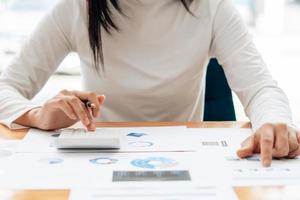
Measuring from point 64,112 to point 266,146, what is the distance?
1.27ft

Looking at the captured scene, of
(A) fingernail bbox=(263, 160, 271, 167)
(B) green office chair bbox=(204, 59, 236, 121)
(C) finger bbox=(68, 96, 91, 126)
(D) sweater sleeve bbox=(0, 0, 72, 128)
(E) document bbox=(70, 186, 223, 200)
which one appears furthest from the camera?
(B) green office chair bbox=(204, 59, 236, 121)

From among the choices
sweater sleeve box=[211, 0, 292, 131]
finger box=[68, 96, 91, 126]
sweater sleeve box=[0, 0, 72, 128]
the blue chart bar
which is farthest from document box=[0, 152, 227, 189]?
sweater sleeve box=[0, 0, 72, 128]

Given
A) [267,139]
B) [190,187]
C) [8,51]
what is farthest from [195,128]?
[8,51]

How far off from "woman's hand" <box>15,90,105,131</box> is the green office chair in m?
0.48

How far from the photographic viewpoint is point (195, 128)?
3.40ft

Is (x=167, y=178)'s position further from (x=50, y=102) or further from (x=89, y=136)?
(x=50, y=102)

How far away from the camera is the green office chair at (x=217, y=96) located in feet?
4.50

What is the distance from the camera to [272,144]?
82cm

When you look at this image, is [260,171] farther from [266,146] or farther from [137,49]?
[137,49]

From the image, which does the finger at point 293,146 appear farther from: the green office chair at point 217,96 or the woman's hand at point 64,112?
the green office chair at point 217,96

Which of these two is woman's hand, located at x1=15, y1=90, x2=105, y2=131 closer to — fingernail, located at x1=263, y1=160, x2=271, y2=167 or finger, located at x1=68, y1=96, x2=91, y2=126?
finger, located at x1=68, y1=96, x2=91, y2=126

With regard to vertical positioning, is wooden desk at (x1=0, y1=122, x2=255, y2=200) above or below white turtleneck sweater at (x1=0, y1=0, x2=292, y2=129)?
below

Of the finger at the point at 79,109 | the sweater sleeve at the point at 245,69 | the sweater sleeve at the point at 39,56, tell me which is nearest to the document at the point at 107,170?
the finger at the point at 79,109

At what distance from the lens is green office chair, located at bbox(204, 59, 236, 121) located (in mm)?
1372
